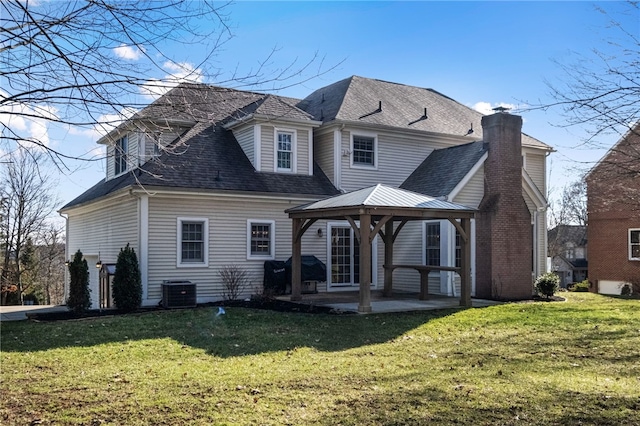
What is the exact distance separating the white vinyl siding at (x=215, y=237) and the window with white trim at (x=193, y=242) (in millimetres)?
140

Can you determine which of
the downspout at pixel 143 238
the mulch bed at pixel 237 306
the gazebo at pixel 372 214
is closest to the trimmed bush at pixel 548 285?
the gazebo at pixel 372 214

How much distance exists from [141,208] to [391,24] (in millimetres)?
8580

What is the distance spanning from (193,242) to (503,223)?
9.33 m

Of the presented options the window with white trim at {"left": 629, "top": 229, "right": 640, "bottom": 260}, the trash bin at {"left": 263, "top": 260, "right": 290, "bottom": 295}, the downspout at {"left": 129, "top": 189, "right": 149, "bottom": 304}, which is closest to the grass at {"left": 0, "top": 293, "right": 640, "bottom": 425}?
the downspout at {"left": 129, "top": 189, "right": 149, "bottom": 304}

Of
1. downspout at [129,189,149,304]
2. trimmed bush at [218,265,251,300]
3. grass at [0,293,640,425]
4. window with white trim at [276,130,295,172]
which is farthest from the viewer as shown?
window with white trim at [276,130,295,172]

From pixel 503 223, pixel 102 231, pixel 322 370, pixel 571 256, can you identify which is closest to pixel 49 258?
pixel 102 231

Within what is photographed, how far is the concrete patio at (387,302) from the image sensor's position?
14380 mm

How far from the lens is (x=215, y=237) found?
17109mm

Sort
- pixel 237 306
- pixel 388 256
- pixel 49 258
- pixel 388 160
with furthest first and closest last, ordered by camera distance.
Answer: pixel 49 258 → pixel 388 160 → pixel 388 256 → pixel 237 306

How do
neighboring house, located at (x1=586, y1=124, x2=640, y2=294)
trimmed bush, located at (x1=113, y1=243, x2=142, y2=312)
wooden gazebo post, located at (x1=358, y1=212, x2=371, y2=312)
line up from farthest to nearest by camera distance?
neighboring house, located at (x1=586, y1=124, x2=640, y2=294), trimmed bush, located at (x1=113, y1=243, x2=142, y2=312), wooden gazebo post, located at (x1=358, y1=212, x2=371, y2=312)

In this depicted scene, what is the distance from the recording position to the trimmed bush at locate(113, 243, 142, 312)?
14766 mm

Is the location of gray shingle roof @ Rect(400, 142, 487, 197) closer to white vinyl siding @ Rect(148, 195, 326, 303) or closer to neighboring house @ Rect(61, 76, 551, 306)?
neighboring house @ Rect(61, 76, 551, 306)

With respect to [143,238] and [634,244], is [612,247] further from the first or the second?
[143,238]

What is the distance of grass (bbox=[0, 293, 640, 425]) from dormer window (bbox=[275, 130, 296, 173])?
23.6 ft
